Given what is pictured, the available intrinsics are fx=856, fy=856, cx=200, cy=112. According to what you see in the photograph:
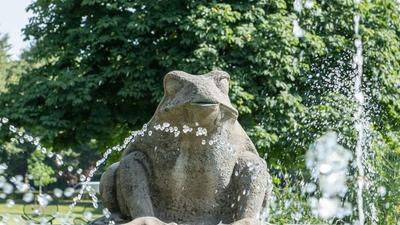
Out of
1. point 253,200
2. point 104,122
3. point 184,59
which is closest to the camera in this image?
point 253,200

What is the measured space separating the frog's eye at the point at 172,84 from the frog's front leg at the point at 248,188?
0.64 metres

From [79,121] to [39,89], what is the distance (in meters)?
1.09

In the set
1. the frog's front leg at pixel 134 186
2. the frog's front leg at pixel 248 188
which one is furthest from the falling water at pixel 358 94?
the frog's front leg at pixel 134 186

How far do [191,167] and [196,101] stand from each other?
19.4 inches

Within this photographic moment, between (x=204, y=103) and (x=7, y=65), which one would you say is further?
(x=7, y=65)

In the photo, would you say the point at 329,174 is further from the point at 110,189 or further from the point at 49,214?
the point at 110,189

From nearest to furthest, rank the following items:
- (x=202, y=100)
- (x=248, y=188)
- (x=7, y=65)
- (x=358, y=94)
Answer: (x=202, y=100)
(x=248, y=188)
(x=358, y=94)
(x=7, y=65)

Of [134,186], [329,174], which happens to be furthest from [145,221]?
[329,174]

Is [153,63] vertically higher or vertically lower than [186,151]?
lower

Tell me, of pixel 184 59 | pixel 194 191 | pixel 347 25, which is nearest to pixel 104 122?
pixel 184 59

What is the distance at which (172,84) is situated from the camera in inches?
219

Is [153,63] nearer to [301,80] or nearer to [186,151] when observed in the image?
[301,80]

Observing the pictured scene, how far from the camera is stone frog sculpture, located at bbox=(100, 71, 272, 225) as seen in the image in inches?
215

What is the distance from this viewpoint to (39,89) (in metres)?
18.2
